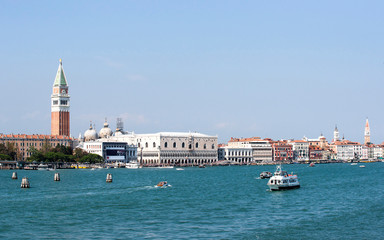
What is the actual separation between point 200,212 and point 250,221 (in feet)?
12.1

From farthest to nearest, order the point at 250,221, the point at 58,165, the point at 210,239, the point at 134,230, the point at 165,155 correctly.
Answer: the point at 165,155, the point at 58,165, the point at 250,221, the point at 134,230, the point at 210,239

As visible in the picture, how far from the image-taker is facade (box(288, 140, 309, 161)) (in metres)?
156

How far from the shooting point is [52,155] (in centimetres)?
9831

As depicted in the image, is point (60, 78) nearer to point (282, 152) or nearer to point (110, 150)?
point (110, 150)

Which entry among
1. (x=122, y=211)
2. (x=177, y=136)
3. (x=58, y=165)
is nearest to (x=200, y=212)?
(x=122, y=211)

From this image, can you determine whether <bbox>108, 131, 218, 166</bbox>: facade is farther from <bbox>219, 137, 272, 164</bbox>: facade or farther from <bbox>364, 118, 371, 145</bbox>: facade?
<bbox>364, 118, 371, 145</bbox>: facade

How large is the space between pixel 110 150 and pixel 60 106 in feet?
57.2

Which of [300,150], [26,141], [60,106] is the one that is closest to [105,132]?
[60,106]

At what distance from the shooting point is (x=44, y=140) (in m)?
117

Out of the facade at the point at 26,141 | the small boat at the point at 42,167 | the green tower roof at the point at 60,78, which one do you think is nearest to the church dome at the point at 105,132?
the green tower roof at the point at 60,78

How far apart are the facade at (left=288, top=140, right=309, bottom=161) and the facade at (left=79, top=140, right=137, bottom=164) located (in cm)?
5074

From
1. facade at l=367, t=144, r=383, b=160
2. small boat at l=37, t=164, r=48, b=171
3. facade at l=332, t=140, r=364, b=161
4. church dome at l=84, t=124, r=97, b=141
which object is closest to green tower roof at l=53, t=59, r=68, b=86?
church dome at l=84, t=124, r=97, b=141

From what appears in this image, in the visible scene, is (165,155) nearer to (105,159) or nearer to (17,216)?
(105,159)

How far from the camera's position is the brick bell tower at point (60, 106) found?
12712 centimetres
